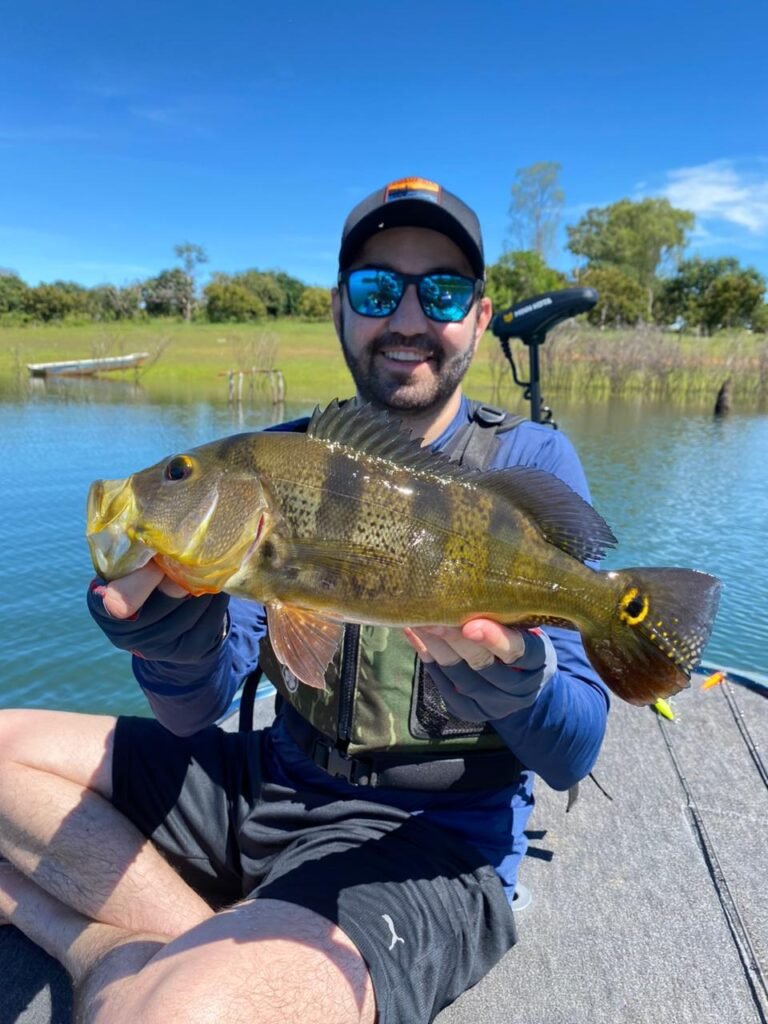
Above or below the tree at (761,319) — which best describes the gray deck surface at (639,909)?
below

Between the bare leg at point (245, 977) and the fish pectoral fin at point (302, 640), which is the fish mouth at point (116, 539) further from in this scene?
the bare leg at point (245, 977)

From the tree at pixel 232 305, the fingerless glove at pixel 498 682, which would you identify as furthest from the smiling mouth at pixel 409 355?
the tree at pixel 232 305

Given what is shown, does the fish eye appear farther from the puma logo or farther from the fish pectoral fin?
the puma logo

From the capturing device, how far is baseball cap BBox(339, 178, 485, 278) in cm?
308

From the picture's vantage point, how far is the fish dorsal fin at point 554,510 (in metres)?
2.06

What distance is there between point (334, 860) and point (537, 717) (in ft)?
2.55

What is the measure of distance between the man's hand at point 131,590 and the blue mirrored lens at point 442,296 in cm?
173

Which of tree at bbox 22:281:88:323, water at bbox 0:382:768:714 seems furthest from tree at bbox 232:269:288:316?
water at bbox 0:382:768:714

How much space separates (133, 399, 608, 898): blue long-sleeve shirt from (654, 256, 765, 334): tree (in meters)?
62.3

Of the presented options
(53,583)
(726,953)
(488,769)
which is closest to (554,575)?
(488,769)

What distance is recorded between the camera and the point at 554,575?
77.4 inches

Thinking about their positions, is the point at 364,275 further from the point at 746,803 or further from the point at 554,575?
the point at 746,803

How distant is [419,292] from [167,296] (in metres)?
85.1

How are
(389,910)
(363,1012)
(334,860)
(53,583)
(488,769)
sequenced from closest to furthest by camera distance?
(363,1012)
(389,910)
(334,860)
(488,769)
(53,583)
